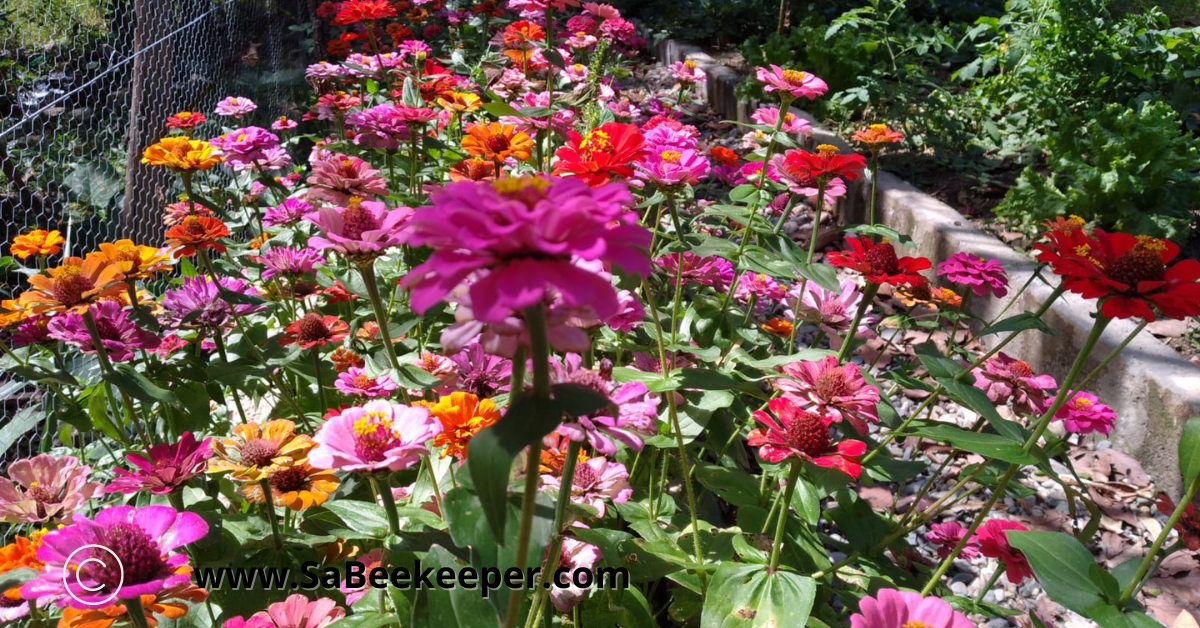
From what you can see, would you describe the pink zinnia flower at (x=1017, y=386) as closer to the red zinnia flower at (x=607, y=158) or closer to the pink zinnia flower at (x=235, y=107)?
the red zinnia flower at (x=607, y=158)

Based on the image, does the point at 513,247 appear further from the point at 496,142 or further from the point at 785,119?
the point at 785,119

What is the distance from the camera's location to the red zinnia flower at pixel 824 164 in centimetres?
150

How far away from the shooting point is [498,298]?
18.5 inches

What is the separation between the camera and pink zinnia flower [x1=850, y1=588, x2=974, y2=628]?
792mm

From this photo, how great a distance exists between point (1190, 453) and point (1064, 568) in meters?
0.20

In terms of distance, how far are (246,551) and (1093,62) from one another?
11.5 feet

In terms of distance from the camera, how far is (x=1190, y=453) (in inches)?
35.9

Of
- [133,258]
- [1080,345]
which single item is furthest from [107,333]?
[1080,345]

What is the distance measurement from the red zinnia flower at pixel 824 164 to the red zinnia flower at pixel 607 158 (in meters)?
0.53

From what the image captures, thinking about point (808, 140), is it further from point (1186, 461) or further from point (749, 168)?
point (1186, 461)

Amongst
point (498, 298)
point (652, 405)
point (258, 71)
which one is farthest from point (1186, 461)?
point (258, 71)

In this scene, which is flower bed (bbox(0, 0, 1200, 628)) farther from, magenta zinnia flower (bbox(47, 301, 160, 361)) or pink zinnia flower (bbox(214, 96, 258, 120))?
pink zinnia flower (bbox(214, 96, 258, 120))

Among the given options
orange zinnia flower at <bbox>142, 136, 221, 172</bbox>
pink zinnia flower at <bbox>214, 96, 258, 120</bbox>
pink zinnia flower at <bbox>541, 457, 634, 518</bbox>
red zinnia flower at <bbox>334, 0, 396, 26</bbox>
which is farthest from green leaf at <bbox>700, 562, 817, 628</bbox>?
red zinnia flower at <bbox>334, 0, 396, 26</bbox>

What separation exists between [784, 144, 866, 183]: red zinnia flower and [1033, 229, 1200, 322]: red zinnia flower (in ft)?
1.74
